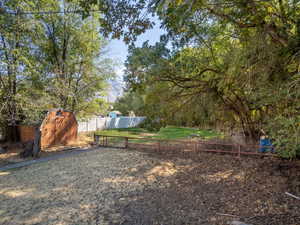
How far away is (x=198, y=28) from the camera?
4.97 meters

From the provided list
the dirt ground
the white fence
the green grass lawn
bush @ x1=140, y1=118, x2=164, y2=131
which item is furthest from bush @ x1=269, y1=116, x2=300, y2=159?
the white fence

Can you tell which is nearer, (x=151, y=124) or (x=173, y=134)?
(x=151, y=124)

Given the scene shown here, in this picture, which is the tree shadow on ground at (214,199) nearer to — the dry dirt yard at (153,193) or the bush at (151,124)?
the dry dirt yard at (153,193)

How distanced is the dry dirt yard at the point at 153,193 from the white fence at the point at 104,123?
8.99 metres

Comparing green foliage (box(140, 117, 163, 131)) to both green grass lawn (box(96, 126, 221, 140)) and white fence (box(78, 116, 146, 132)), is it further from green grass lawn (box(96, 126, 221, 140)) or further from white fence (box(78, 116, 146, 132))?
white fence (box(78, 116, 146, 132))

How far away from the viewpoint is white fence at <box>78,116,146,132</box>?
49.5 ft

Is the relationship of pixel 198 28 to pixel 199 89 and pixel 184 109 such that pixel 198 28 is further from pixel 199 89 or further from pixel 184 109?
pixel 184 109

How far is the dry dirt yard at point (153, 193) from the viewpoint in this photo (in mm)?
2939

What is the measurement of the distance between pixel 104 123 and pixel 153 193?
14542mm

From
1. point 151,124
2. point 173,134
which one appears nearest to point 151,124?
point 151,124

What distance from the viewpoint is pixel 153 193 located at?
12.7 ft

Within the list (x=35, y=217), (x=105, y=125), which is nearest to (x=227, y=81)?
(x=35, y=217)

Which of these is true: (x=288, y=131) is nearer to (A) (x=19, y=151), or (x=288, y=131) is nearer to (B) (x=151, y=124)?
(B) (x=151, y=124)

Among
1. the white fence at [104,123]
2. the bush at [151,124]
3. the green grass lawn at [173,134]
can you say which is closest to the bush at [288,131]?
the bush at [151,124]
